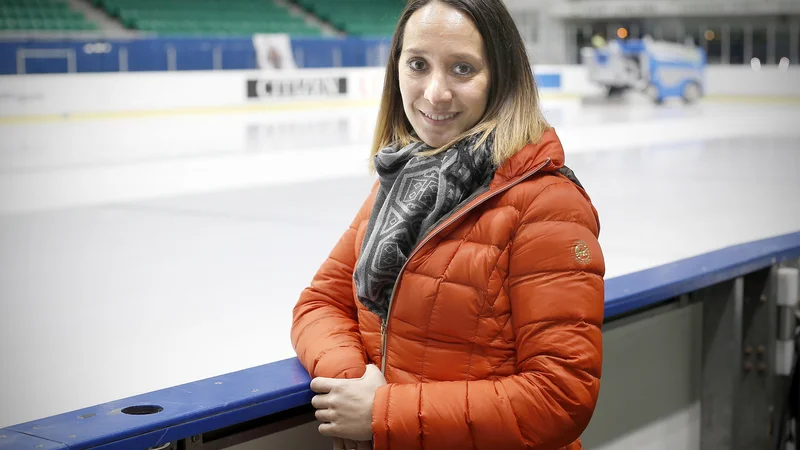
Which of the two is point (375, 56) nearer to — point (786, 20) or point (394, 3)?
point (394, 3)


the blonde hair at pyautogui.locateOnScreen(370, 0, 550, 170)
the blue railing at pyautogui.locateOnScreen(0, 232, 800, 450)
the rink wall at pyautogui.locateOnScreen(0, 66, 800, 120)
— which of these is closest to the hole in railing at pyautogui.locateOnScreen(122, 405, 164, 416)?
the blue railing at pyautogui.locateOnScreen(0, 232, 800, 450)

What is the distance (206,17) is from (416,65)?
60.7 feet

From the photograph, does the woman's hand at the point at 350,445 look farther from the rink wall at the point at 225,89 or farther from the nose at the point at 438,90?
the rink wall at the point at 225,89

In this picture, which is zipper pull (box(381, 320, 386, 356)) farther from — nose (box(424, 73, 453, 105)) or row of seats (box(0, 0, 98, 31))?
row of seats (box(0, 0, 98, 31))

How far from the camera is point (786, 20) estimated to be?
2131 centimetres

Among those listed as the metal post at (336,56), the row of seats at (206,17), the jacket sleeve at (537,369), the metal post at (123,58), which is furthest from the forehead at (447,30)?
the row of seats at (206,17)

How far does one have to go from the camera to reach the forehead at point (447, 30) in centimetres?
134

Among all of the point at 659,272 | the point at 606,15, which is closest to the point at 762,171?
the point at 659,272

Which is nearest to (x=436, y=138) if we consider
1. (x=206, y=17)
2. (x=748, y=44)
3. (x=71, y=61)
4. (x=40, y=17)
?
(x=71, y=61)

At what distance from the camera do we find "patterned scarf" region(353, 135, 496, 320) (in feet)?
4.34

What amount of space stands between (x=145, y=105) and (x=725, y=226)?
929 centimetres

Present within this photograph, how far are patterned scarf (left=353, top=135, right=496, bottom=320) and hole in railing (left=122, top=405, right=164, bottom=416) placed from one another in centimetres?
31

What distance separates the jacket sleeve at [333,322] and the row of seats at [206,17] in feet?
54.9

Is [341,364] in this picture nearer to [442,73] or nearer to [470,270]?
[470,270]
